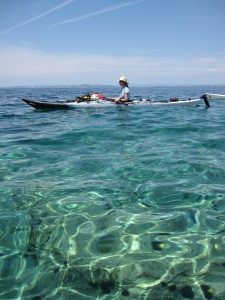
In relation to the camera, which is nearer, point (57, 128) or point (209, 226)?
point (209, 226)

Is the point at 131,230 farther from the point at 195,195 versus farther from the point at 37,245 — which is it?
the point at 195,195

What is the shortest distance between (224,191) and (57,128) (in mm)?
8057

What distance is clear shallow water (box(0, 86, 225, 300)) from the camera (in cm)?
269

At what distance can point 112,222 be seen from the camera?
3770mm

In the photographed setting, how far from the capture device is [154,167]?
5.94m

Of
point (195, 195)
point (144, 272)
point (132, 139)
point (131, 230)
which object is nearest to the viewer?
point (144, 272)

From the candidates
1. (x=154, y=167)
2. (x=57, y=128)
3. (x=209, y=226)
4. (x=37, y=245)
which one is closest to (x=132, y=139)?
(x=154, y=167)

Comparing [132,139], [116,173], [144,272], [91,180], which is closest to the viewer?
[144,272]

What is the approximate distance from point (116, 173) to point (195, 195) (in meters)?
1.81

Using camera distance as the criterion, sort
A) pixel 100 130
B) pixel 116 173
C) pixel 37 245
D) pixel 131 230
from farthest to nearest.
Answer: pixel 100 130 < pixel 116 173 < pixel 131 230 < pixel 37 245

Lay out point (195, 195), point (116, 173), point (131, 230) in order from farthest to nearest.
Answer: point (116, 173)
point (195, 195)
point (131, 230)

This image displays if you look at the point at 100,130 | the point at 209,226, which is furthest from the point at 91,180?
the point at 100,130

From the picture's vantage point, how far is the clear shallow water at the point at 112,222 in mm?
2688

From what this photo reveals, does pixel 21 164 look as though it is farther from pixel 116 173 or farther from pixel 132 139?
pixel 132 139
